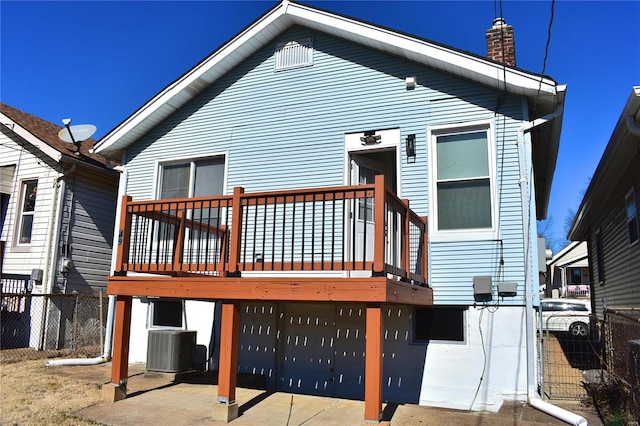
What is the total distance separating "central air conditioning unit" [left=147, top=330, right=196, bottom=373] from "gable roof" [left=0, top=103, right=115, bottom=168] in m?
4.74

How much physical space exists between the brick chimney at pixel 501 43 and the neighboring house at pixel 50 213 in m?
8.88

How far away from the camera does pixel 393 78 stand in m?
8.29

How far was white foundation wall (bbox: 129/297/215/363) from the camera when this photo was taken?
355 inches

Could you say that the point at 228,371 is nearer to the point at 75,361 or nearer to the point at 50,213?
the point at 75,361

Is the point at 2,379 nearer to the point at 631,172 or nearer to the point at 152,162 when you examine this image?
the point at 152,162

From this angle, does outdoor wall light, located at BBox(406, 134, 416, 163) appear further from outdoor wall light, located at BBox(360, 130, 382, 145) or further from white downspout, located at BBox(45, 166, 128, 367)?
white downspout, located at BBox(45, 166, 128, 367)

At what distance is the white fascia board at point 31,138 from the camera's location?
11.2m

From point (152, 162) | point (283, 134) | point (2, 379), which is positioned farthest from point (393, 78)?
point (2, 379)

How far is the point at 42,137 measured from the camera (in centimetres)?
1162

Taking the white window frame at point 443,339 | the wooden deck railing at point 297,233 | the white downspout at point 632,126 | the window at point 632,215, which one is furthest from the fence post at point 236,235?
the window at point 632,215

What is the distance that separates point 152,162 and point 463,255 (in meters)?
6.26

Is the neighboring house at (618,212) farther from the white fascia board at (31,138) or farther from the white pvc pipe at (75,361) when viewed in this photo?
the white fascia board at (31,138)

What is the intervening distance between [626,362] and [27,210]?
12.6m

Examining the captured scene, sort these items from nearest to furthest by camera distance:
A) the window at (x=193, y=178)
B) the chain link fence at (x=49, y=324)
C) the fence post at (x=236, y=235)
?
the fence post at (x=236, y=235), the window at (x=193, y=178), the chain link fence at (x=49, y=324)
